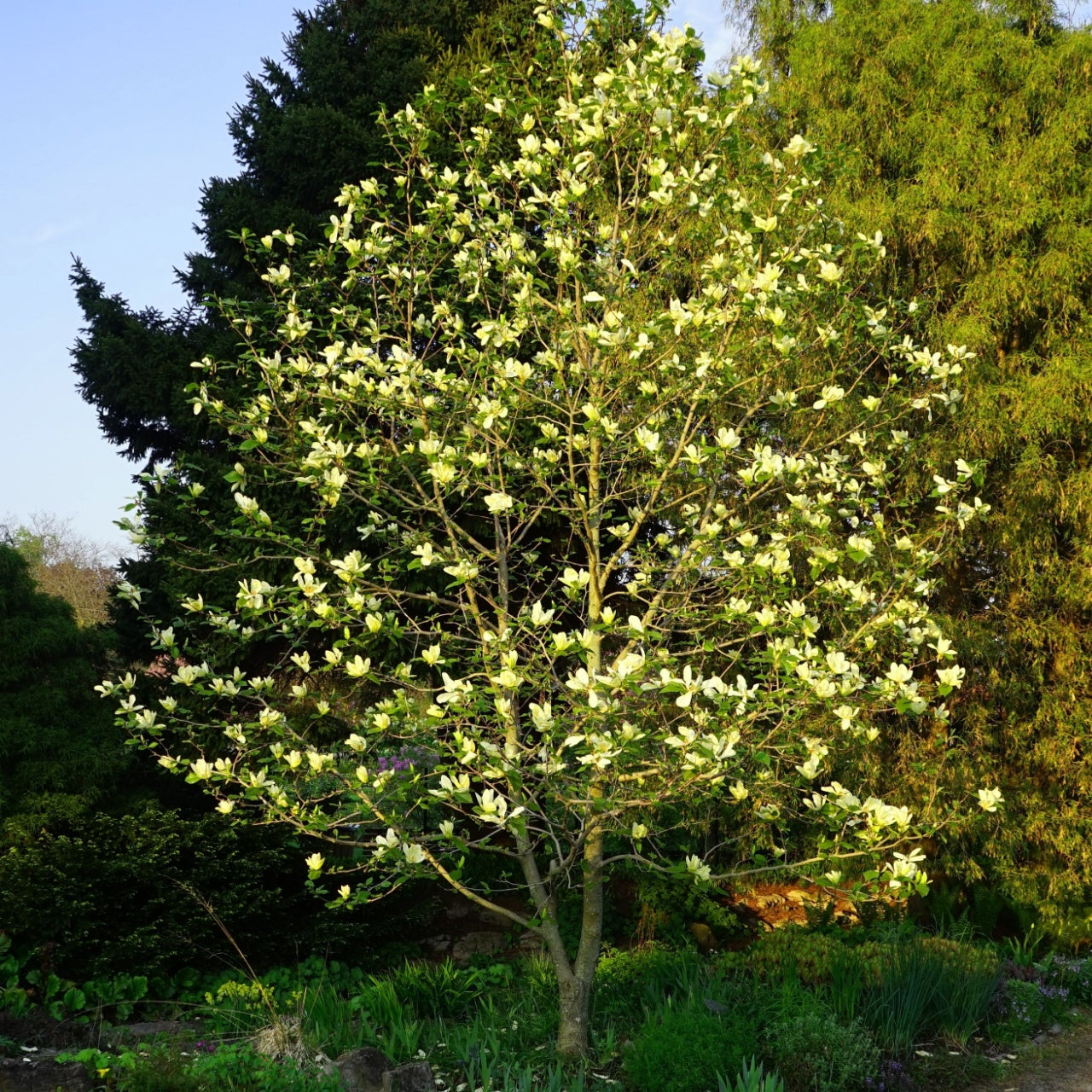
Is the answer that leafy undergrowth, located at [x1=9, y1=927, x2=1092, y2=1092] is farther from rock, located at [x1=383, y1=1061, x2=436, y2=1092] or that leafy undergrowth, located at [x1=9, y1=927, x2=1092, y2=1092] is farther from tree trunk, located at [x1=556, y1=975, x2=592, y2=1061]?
rock, located at [x1=383, y1=1061, x2=436, y2=1092]

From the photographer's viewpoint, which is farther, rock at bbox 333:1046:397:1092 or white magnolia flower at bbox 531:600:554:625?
rock at bbox 333:1046:397:1092

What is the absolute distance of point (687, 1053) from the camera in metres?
4.45

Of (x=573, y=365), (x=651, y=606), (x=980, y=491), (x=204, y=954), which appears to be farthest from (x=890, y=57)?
(x=204, y=954)

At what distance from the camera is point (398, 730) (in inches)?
192

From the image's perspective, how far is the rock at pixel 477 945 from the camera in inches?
295

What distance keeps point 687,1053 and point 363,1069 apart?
4.69 feet

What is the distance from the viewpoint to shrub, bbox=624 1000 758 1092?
4402mm

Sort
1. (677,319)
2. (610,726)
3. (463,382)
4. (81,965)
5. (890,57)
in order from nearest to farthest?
1. (610,726)
2. (677,319)
3. (463,382)
4. (81,965)
5. (890,57)

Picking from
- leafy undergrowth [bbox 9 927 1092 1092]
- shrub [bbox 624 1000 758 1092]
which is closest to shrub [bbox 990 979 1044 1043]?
leafy undergrowth [bbox 9 927 1092 1092]

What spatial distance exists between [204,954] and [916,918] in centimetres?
519

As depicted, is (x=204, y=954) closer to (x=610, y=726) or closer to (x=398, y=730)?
(x=398, y=730)

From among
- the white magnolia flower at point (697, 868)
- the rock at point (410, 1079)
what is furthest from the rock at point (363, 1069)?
the white magnolia flower at point (697, 868)

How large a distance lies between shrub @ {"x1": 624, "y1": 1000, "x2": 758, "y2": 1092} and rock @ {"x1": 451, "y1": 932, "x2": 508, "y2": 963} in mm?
2890

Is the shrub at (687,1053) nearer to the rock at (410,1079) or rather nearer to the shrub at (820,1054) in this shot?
the shrub at (820,1054)
